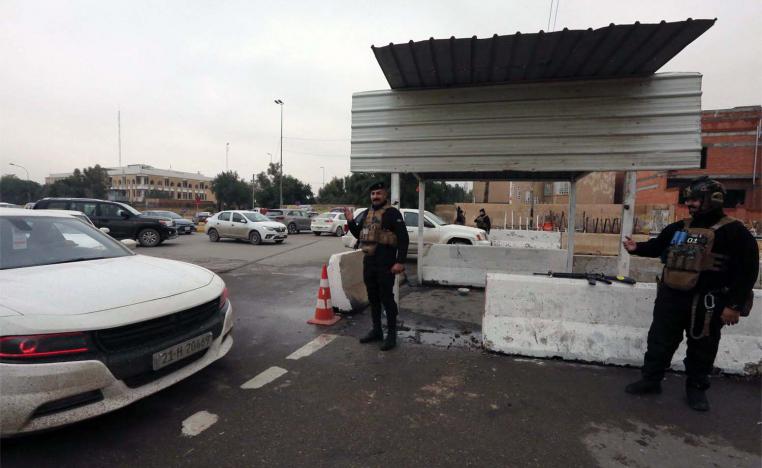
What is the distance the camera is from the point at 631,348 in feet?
12.0

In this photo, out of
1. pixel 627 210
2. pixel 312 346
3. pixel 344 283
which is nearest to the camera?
pixel 312 346

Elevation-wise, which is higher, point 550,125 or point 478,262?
point 550,125

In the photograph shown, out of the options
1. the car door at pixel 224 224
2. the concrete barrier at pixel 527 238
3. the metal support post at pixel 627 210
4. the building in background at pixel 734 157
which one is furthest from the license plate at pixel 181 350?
the building in background at pixel 734 157

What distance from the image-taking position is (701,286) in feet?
9.47

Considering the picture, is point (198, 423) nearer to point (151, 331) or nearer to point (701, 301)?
point (151, 331)

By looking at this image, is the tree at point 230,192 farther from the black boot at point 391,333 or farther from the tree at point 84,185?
the black boot at point 391,333

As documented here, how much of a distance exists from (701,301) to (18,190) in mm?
88320

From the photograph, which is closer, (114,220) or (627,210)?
(627,210)

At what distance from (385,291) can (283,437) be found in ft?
6.30

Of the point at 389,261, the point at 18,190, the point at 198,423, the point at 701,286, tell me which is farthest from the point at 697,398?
the point at 18,190

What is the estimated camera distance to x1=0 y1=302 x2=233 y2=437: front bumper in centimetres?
204

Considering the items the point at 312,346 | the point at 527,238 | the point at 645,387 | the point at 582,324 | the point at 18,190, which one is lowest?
the point at 312,346

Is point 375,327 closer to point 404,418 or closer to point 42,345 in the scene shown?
point 404,418

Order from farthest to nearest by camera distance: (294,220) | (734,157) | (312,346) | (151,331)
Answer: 1. (294,220)
2. (734,157)
3. (312,346)
4. (151,331)
